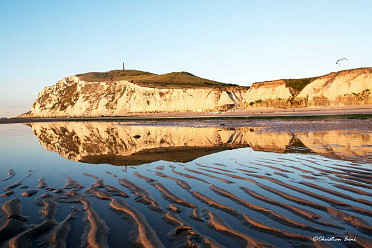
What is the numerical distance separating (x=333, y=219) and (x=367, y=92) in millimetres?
60456

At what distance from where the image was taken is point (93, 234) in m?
4.37

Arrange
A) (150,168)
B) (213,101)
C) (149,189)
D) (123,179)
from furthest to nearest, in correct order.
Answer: (213,101) < (150,168) < (123,179) < (149,189)

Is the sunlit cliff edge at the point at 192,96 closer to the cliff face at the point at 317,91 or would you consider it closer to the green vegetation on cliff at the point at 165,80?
the cliff face at the point at 317,91

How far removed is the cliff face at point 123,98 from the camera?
92.6 m

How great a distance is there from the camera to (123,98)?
10725cm

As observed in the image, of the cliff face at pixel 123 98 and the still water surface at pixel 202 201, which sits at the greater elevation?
the cliff face at pixel 123 98

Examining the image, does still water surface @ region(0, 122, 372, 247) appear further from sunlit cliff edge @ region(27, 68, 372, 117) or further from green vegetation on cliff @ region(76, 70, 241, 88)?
green vegetation on cliff @ region(76, 70, 241, 88)

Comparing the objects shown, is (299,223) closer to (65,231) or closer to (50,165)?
(65,231)

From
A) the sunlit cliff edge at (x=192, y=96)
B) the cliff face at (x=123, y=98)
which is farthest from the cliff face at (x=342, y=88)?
the cliff face at (x=123, y=98)

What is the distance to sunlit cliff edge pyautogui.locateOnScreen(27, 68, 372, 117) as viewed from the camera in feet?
193

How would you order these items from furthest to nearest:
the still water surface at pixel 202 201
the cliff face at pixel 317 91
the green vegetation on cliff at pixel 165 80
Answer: the green vegetation on cliff at pixel 165 80, the cliff face at pixel 317 91, the still water surface at pixel 202 201

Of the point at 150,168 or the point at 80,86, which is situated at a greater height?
the point at 80,86

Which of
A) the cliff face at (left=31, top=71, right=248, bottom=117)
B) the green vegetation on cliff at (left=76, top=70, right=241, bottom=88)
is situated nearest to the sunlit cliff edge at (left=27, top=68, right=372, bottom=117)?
the cliff face at (left=31, top=71, right=248, bottom=117)

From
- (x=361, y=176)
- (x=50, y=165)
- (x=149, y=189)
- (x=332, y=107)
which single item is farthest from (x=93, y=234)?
(x=332, y=107)
